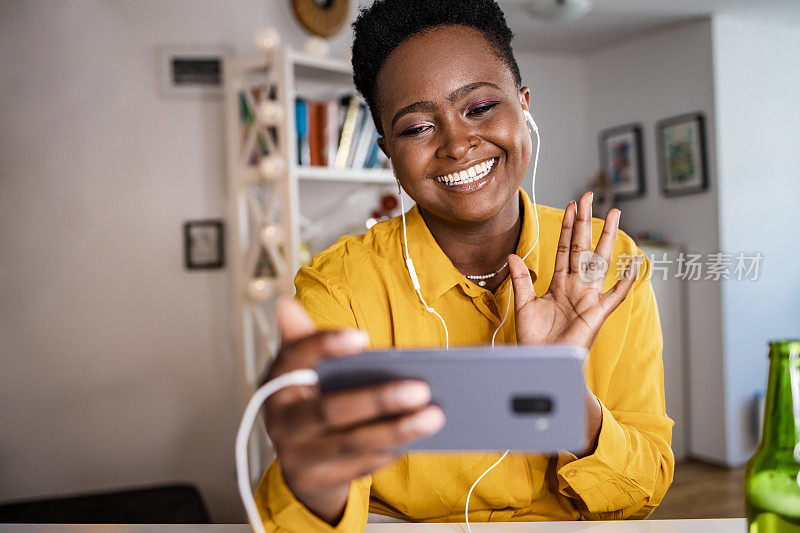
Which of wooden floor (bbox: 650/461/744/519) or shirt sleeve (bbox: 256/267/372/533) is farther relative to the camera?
wooden floor (bbox: 650/461/744/519)

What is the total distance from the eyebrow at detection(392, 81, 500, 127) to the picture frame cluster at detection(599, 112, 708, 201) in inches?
124

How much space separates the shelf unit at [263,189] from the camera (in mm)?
2289

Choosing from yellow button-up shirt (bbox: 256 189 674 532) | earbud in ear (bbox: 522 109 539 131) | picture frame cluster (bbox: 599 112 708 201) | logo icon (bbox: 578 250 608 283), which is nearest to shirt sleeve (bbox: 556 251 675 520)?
yellow button-up shirt (bbox: 256 189 674 532)

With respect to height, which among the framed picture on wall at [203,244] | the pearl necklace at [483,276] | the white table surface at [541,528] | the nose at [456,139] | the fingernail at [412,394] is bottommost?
the white table surface at [541,528]

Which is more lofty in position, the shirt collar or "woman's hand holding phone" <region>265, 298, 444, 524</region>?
the shirt collar

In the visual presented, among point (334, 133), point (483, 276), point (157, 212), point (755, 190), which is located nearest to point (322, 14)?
point (334, 133)

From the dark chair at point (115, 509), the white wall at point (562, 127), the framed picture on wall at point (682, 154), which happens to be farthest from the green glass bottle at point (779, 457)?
the white wall at point (562, 127)

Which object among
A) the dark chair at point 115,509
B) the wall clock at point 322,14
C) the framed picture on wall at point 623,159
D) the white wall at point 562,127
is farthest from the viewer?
the white wall at point 562,127

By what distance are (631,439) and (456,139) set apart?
1.63 feet

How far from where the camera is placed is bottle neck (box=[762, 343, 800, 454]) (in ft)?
1.90

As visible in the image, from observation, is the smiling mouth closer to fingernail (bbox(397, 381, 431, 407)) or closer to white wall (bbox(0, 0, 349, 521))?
fingernail (bbox(397, 381, 431, 407))

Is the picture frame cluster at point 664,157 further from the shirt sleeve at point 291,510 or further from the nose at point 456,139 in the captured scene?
the shirt sleeve at point 291,510

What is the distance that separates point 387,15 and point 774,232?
136 inches

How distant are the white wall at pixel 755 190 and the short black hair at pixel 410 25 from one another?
117 inches
